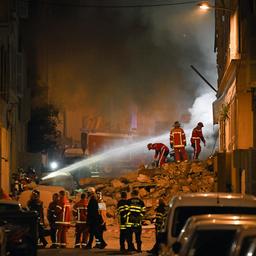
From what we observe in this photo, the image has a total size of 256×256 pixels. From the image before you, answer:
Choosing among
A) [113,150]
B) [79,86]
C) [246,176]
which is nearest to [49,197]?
[246,176]

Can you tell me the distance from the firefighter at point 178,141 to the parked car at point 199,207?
17.4m

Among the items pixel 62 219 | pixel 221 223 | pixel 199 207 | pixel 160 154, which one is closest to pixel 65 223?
pixel 62 219

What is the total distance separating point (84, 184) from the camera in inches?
1337

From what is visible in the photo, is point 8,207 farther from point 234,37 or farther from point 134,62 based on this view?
point 134,62

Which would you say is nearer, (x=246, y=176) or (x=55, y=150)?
(x=246, y=176)

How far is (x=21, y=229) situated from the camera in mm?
16391

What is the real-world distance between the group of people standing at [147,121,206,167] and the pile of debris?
0.55 meters

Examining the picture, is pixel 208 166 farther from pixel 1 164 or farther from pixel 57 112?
pixel 57 112

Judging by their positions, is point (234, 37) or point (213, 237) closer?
point (213, 237)

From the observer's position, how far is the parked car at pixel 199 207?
1158 cm

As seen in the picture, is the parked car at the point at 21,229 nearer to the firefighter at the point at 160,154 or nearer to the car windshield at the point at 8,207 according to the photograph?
the car windshield at the point at 8,207

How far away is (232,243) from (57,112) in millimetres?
43313

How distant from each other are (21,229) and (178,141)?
568 inches

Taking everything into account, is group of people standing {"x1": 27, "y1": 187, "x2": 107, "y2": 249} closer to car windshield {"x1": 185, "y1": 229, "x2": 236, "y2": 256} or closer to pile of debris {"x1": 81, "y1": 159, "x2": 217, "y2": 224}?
pile of debris {"x1": 81, "y1": 159, "x2": 217, "y2": 224}
